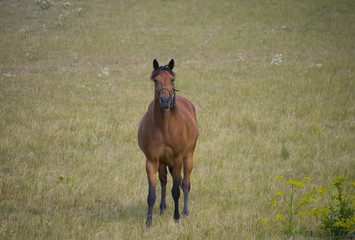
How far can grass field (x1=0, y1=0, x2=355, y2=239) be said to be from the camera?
588 cm

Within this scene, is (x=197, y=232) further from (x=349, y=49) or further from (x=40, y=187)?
(x=349, y=49)

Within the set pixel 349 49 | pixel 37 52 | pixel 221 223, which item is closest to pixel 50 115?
pixel 221 223

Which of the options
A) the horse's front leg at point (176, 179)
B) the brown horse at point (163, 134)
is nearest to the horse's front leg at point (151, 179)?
the brown horse at point (163, 134)

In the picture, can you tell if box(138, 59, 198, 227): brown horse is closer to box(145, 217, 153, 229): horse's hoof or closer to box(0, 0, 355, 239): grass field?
box(145, 217, 153, 229): horse's hoof

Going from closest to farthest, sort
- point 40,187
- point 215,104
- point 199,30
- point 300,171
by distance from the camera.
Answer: point 40,187
point 300,171
point 215,104
point 199,30

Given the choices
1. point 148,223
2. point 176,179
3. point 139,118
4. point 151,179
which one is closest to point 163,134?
point 151,179

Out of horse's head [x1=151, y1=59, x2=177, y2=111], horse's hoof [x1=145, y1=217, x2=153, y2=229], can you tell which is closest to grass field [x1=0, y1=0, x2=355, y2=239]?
horse's hoof [x1=145, y1=217, x2=153, y2=229]

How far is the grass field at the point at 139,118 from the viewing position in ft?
19.3

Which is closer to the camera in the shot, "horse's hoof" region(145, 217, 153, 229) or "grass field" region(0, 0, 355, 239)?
A: "horse's hoof" region(145, 217, 153, 229)

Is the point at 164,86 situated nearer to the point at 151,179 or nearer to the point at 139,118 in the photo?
the point at 151,179

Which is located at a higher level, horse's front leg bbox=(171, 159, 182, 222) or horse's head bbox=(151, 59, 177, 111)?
horse's head bbox=(151, 59, 177, 111)

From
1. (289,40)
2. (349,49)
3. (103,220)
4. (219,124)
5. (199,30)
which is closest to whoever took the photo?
(103,220)

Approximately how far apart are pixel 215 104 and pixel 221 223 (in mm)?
7668

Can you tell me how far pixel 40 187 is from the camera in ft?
21.8
